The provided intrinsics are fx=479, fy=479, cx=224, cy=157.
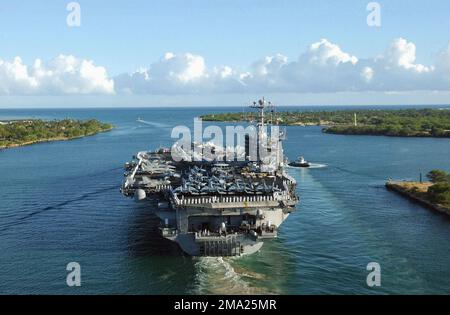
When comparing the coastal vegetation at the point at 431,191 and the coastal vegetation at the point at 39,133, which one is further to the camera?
the coastal vegetation at the point at 39,133

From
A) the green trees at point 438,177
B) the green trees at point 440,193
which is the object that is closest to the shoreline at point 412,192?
the green trees at point 440,193

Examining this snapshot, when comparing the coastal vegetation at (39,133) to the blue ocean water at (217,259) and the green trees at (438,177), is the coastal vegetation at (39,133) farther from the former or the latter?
the green trees at (438,177)

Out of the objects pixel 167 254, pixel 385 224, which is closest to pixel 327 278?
pixel 167 254

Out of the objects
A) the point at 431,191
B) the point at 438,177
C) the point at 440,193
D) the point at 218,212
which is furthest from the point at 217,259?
the point at 438,177

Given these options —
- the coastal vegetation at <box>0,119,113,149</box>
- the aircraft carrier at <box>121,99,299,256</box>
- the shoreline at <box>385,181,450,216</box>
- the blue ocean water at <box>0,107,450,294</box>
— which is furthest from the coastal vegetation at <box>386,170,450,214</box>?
the coastal vegetation at <box>0,119,113,149</box>

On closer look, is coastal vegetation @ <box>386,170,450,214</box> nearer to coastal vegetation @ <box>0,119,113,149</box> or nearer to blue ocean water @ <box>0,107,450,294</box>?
blue ocean water @ <box>0,107,450,294</box>

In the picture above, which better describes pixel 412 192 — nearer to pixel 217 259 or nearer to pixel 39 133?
pixel 217 259
